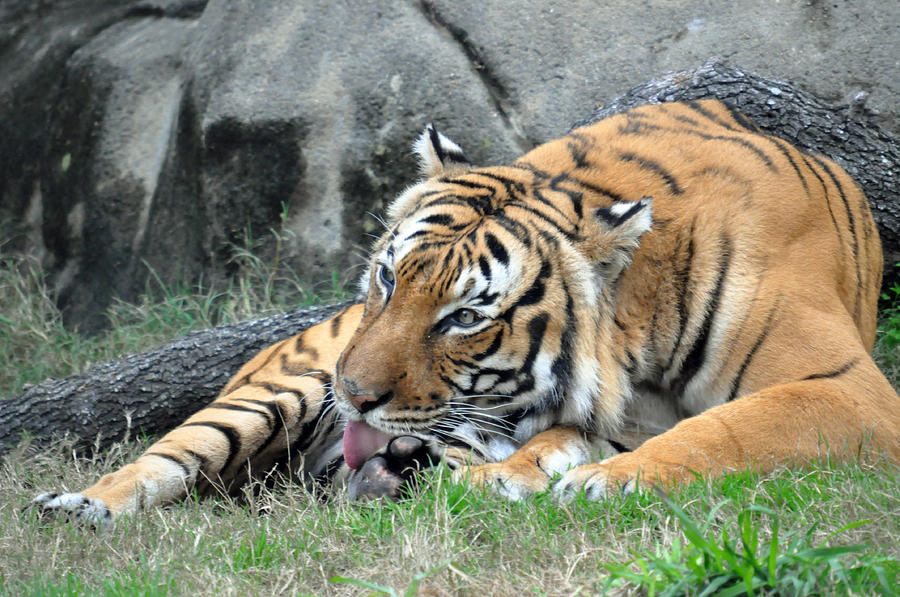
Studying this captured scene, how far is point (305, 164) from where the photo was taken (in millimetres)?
5844

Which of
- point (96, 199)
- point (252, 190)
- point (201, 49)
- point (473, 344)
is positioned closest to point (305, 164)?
point (252, 190)

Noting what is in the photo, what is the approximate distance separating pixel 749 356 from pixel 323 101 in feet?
11.8

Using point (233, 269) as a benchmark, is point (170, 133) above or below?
above

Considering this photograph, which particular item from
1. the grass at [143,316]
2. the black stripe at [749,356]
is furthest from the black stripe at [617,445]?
the grass at [143,316]

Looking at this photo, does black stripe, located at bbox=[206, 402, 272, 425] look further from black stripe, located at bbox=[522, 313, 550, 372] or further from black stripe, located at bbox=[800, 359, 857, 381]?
black stripe, located at bbox=[800, 359, 857, 381]

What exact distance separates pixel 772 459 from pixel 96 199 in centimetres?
512

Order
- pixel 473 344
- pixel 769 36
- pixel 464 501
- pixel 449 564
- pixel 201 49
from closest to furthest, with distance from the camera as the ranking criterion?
pixel 449 564 < pixel 464 501 < pixel 473 344 < pixel 769 36 < pixel 201 49

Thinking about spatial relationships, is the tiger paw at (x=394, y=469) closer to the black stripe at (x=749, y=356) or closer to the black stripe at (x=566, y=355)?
the black stripe at (x=566, y=355)

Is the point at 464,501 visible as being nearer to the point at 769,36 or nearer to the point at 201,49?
the point at 769,36

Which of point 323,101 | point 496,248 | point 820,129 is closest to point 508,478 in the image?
point 496,248

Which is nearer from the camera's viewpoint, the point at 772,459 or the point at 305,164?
the point at 772,459

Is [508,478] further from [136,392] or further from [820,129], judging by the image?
[820,129]

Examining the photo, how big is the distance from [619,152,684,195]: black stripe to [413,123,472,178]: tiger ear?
23.6 inches

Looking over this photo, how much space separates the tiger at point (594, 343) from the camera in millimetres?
2834
